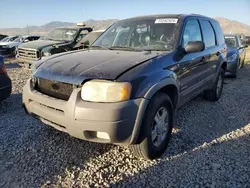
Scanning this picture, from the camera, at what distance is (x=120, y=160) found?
2863mm

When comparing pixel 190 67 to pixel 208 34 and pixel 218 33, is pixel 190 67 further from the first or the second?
pixel 218 33

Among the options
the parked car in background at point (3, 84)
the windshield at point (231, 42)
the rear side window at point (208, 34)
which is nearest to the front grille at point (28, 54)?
the parked car in background at point (3, 84)

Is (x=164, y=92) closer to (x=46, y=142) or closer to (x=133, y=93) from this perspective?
(x=133, y=93)

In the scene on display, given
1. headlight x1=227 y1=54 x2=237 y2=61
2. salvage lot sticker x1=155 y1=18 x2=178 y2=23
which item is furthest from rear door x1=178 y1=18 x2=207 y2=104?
headlight x1=227 y1=54 x2=237 y2=61

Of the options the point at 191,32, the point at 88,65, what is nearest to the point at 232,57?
the point at 191,32

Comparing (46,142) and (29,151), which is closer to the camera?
(29,151)

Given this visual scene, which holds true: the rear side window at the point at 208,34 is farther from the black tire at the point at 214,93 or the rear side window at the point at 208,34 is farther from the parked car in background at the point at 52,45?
the parked car in background at the point at 52,45

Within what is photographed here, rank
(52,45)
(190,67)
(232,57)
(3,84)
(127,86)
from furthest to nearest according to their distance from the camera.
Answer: (52,45) < (232,57) < (3,84) < (190,67) < (127,86)

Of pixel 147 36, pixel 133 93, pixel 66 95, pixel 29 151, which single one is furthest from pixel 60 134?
pixel 147 36

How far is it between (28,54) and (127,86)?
22.7ft

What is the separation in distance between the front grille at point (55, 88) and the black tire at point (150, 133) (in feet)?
2.94

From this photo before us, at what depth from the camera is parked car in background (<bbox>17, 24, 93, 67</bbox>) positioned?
791cm

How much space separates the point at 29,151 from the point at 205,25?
378cm

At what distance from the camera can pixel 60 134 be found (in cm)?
346
